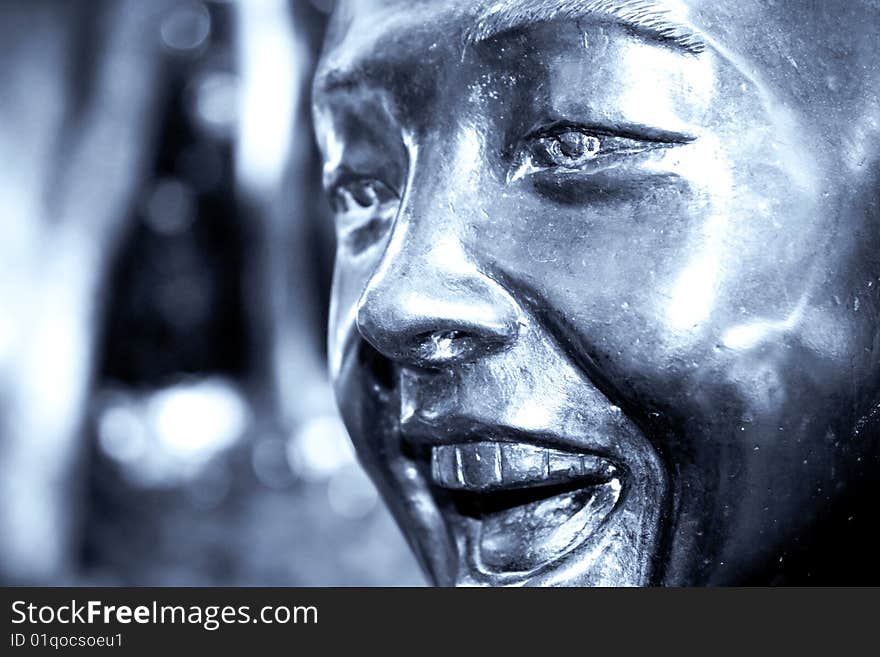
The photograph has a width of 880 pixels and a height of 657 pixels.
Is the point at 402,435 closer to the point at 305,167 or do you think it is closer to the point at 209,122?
the point at 305,167

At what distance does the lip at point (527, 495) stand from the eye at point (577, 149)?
0.19m

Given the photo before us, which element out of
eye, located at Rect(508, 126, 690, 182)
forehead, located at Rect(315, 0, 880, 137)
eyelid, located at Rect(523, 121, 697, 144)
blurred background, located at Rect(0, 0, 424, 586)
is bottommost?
blurred background, located at Rect(0, 0, 424, 586)

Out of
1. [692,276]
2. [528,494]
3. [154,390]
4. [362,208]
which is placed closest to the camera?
[692,276]

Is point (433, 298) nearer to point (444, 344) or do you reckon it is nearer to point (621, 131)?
point (444, 344)

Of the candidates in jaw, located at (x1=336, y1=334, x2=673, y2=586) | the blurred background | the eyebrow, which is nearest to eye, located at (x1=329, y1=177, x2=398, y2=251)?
jaw, located at (x1=336, y1=334, x2=673, y2=586)

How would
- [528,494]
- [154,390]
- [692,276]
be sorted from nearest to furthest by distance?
[692,276] → [528,494] → [154,390]

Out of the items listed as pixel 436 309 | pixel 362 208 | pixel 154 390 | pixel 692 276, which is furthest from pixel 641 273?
Result: pixel 154 390

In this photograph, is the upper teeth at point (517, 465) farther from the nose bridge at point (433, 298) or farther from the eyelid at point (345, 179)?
the eyelid at point (345, 179)

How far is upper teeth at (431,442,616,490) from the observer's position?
0.82m

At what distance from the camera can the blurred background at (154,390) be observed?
2.65 metres

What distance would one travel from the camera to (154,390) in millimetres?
3793

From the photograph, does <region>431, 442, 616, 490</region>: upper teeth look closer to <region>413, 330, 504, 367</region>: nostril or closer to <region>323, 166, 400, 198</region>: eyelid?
<region>413, 330, 504, 367</region>: nostril

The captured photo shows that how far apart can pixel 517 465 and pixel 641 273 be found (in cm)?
16

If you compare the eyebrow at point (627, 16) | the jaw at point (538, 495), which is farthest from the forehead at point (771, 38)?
the jaw at point (538, 495)
